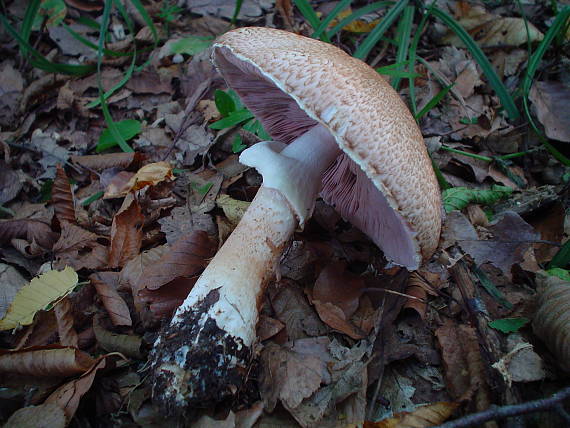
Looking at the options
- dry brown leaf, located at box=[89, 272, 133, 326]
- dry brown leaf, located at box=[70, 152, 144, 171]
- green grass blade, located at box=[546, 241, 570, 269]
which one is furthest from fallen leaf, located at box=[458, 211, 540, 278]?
dry brown leaf, located at box=[70, 152, 144, 171]

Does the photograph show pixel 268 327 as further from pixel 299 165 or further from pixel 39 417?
pixel 39 417

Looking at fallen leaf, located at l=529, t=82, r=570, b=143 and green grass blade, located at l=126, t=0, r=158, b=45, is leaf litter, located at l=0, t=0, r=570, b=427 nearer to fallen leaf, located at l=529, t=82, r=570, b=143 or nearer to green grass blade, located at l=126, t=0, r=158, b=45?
fallen leaf, located at l=529, t=82, r=570, b=143

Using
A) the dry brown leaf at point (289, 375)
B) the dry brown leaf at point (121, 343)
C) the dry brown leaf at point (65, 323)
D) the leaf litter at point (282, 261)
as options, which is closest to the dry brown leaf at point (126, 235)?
the leaf litter at point (282, 261)

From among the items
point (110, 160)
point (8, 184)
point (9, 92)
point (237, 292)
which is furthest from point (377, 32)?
point (9, 92)

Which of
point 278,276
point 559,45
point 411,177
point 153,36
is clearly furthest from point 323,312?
point 153,36

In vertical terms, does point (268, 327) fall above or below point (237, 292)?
below
